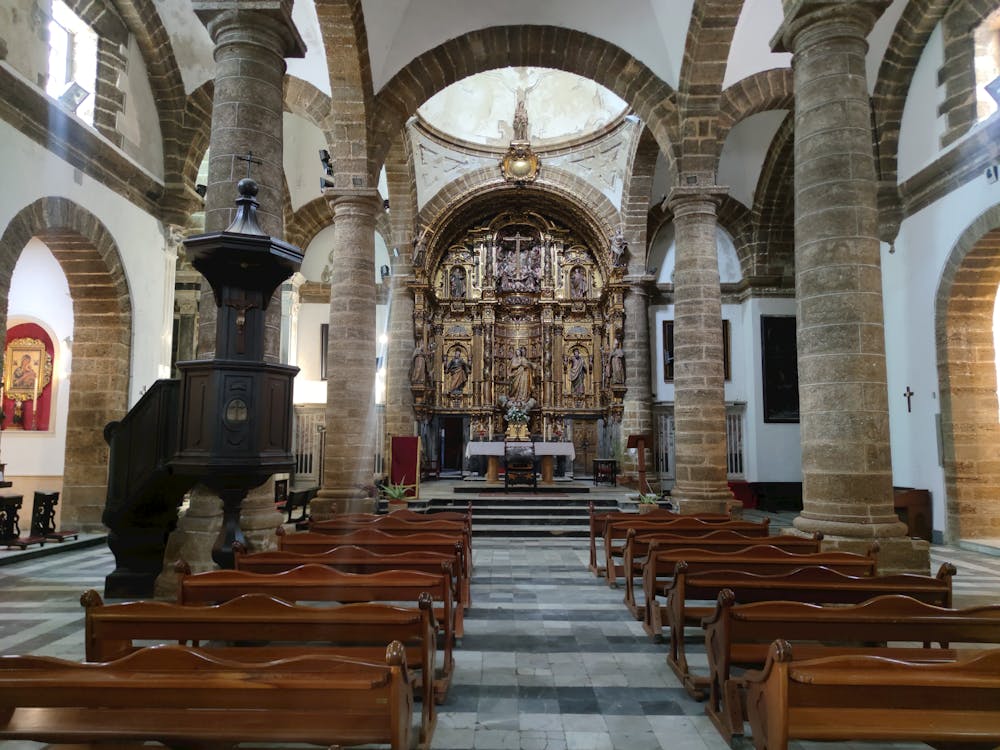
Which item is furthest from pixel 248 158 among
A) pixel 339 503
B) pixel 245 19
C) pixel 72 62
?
pixel 72 62

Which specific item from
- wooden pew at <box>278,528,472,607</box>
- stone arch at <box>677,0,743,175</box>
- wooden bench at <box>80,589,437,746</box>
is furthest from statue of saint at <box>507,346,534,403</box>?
wooden bench at <box>80,589,437,746</box>

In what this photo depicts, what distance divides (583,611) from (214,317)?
4357 mm

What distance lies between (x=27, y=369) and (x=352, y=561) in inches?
430

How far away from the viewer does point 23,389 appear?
12227 mm

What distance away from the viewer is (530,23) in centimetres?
1123

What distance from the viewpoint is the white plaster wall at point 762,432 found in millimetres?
16094

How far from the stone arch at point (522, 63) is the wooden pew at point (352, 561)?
26.1ft

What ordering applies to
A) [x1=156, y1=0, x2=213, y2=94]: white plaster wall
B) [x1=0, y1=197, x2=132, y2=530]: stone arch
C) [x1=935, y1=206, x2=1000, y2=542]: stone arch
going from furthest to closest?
[x1=156, y1=0, x2=213, y2=94]: white plaster wall
[x1=0, y1=197, x2=132, y2=530]: stone arch
[x1=935, y1=206, x2=1000, y2=542]: stone arch

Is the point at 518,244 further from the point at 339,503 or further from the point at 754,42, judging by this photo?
the point at 339,503

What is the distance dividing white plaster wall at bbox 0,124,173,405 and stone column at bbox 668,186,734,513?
8.93 m

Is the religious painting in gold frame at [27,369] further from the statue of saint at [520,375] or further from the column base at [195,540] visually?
the statue of saint at [520,375]

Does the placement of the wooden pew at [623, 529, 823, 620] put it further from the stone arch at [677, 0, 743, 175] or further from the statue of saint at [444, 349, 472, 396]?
the statue of saint at [444, 349, 472, 396]

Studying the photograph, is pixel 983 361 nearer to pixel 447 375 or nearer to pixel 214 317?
pixel 214 317

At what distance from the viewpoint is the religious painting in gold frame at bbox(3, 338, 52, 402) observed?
1211 centimetres
